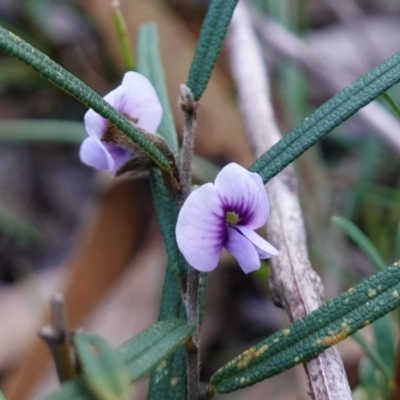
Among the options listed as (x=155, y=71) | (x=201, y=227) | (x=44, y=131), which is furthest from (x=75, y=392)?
(x=44, y=131)

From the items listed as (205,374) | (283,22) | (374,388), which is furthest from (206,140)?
(374,388)

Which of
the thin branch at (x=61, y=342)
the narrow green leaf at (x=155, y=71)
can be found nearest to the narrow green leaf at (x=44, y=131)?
the narrow green leaf at (x=155, y=71)

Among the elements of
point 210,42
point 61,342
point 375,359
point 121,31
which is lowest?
point 375,359

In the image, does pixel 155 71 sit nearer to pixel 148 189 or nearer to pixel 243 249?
pixel 243 249

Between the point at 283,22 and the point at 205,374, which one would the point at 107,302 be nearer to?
the point at 205,374

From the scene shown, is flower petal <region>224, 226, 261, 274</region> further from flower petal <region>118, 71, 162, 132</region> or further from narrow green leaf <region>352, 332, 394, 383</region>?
narrow green leaf <region>352, 332, 394, 383</region>

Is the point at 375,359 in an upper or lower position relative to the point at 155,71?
lower

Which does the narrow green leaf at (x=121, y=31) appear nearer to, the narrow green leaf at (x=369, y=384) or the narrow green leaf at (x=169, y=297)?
the narrow green leaf at (x=169, y=297)
